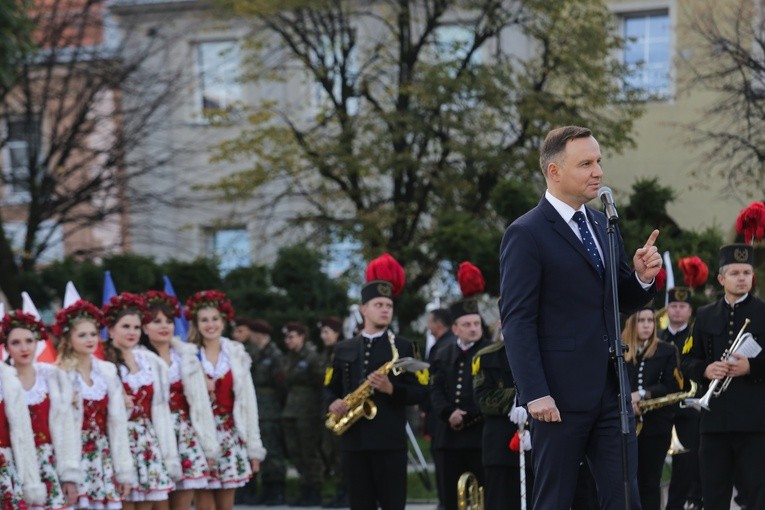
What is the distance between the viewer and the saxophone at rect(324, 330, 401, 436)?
1164cm

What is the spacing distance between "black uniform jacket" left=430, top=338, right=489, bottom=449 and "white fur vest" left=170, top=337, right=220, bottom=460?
6.13 ft

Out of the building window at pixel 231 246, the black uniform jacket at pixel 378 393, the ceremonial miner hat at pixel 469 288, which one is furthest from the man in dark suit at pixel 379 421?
the building window at pixel 231 246

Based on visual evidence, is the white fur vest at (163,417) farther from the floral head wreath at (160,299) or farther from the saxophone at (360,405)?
the saxophone at (360,405)

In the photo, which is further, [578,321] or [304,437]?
[304,437]

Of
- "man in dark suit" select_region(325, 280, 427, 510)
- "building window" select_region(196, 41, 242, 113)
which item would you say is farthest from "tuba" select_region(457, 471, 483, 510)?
"building window" select_region(196, 41, 242, 113)

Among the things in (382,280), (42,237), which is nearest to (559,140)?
(382,280)

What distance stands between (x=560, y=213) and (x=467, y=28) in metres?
17.2

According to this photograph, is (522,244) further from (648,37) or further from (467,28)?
(648,37)

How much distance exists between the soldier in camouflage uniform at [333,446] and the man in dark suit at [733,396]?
634 cm

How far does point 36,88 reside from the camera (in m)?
28.9

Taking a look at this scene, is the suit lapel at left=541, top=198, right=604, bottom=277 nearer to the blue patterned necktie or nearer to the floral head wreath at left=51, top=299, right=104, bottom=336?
the blue patterned necktie

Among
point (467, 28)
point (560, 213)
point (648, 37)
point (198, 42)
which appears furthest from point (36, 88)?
point (560, 213)

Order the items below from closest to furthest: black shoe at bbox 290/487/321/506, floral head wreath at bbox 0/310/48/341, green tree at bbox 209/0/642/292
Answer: floral head wreath at bbox 0/310/48/341 < black shoe at bbox 290/487/321/506 < green tree at bbox 209/0/642/292

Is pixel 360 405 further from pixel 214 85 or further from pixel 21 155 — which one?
pixel 21 155
